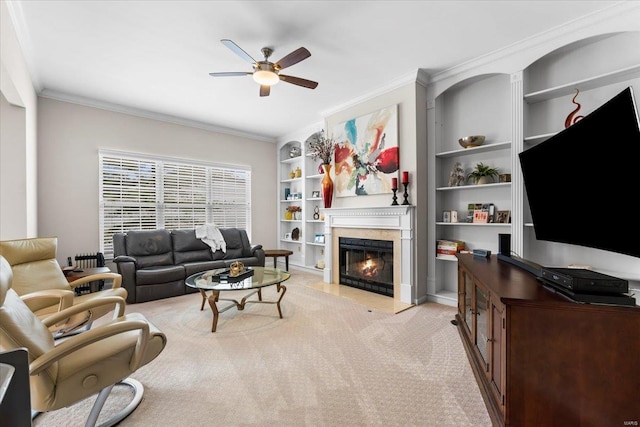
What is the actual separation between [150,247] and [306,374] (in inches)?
138

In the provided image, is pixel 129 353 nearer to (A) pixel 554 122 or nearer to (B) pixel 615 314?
(B) pixel 615 314

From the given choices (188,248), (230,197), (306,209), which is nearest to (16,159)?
(188,248)

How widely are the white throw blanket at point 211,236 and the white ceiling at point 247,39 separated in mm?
2167

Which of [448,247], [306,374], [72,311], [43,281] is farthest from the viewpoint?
[448,247]

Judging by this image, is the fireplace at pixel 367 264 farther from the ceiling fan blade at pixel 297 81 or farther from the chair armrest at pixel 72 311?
the chair armrest at pixel 72 311

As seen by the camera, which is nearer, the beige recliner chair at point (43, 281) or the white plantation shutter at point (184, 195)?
the beige recliner chair at point (43, 281)

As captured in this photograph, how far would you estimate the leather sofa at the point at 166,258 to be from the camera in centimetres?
391

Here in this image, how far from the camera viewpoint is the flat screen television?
1435mm

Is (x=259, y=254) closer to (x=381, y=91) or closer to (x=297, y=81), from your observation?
(x=297, y=81)

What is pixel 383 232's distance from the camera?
160 inches

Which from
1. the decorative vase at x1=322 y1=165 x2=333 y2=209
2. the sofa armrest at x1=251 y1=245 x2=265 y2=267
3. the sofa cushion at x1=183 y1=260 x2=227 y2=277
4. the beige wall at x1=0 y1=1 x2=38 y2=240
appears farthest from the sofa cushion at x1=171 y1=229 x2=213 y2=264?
the decorative vase at x1=322 y1=165 x2=333 y2=209

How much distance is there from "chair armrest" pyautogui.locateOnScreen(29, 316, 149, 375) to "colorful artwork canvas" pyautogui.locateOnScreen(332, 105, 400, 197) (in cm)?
328

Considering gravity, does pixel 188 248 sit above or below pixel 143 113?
below

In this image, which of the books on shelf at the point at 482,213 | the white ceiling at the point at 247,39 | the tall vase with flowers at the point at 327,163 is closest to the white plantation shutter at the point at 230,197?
the white ceiling at the point at 247,39
